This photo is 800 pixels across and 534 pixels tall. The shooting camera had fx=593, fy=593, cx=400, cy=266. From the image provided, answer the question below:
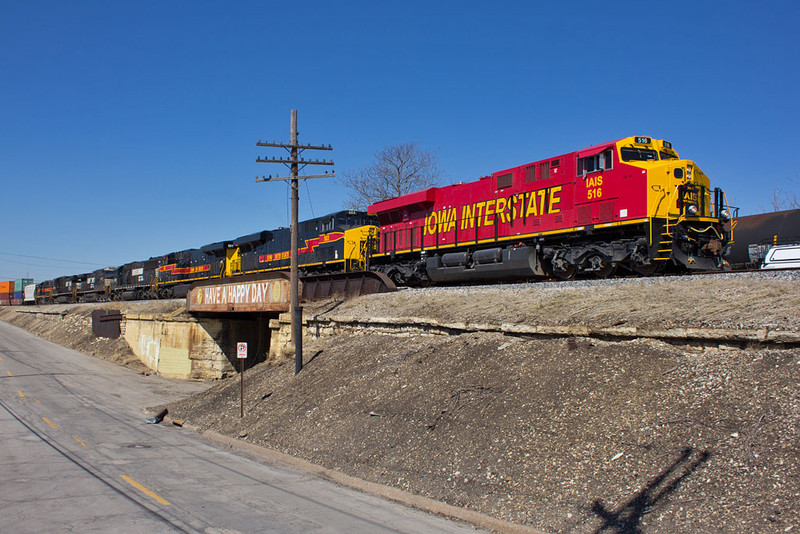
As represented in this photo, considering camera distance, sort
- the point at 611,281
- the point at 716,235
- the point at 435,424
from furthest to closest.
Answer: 1. the point at 716,235
2. the point at 611,281
3. the point at 435,424

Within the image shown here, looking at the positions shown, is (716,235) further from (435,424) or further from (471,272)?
(435,424)

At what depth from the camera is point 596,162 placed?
610 inches

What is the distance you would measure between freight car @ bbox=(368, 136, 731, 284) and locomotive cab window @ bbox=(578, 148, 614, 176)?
0.03m

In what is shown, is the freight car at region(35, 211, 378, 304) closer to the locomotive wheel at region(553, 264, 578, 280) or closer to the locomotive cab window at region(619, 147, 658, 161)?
the locomotive wheel at region(553, 264, 578, 280)

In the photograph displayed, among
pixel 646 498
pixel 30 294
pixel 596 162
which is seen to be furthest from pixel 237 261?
pixel 30 294

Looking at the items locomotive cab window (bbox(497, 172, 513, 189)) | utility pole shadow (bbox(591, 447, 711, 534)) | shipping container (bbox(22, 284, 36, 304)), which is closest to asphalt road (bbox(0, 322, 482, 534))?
utility pole shadow (bbox(591, 447, 711, 534))

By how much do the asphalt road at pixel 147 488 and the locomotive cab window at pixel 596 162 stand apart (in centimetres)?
1027

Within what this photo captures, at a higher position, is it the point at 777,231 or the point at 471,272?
the point at 777,231

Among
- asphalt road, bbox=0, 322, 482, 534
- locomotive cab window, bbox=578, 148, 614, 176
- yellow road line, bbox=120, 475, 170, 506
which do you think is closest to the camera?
asphalt road, bbox=0, 322, 482, 534

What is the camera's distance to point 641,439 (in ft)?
25.5

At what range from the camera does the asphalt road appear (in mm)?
8164

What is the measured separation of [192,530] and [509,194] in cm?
1309

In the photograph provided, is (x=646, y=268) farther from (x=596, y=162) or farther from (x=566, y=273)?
(x=596, y=162)

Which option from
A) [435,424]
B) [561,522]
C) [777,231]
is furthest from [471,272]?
[777,231]
